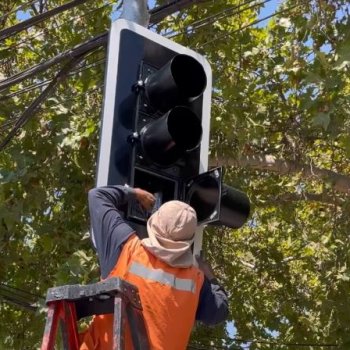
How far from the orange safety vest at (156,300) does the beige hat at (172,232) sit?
4cm

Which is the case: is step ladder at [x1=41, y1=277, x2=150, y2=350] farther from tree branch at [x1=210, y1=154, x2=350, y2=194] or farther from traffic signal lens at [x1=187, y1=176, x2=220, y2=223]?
tree branch at [x1=210, y1=154, x2=350, y2=194]

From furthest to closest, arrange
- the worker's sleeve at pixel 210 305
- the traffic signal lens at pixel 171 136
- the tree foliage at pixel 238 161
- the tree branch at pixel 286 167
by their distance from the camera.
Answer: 1. the tree branch at pixel 286 167
2. the tree foliage at pixel 238 161
3. the worker's sleeve at pixel 210 305
4. the traffic signal lens at pixel 171 136


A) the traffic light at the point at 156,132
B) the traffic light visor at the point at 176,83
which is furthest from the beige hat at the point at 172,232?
the traffic light visor at the point at 176,83

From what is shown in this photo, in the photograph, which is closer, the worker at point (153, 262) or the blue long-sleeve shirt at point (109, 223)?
the worker at point (153, 262)

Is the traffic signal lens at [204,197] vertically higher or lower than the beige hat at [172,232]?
higher

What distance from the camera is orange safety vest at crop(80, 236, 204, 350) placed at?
10.7 feet

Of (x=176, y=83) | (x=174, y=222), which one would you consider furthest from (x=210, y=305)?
(x=176, y=83)

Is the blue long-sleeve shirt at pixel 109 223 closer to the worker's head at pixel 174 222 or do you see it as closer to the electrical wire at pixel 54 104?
the worker's head at pixel 174 222

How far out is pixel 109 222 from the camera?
3.49 meters

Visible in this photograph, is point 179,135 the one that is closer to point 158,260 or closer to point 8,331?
point 158,260

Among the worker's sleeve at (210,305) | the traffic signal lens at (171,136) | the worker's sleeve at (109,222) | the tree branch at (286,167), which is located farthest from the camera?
the tree branch at (286,167)

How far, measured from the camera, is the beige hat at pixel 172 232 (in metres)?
3.33

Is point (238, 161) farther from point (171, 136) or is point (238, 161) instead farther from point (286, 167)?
point (171, 136)

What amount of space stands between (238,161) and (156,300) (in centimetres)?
499
